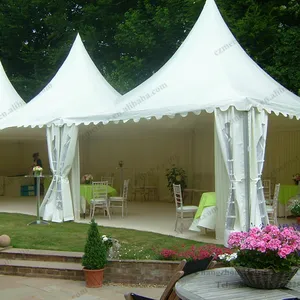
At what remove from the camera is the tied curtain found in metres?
7.58

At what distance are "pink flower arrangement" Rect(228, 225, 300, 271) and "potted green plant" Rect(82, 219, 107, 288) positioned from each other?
9.14 feet

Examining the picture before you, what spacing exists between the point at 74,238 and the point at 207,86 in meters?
3.55

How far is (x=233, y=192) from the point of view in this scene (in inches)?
302

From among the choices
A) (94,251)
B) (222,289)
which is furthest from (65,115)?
(222,289)

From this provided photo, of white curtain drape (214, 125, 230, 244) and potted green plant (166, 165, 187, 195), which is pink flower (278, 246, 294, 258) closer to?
white curtain drape (214, 125, 230, 244)

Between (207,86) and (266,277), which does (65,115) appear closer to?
(207,86)

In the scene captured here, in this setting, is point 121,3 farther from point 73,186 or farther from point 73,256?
point 73,256

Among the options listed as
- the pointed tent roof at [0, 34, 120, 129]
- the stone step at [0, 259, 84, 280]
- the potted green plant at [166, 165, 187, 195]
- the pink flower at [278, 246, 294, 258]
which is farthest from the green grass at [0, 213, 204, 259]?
the potted green plant at [166, 165, 187, 195]

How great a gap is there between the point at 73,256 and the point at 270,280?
4033mm

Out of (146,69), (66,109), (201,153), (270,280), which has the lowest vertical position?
(270,280)

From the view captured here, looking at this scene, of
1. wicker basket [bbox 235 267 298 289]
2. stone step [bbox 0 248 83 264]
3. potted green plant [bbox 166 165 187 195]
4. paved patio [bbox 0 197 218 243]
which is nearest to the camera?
wicker basket [bbox 235 267 298 289]

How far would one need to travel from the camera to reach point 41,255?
7152mm

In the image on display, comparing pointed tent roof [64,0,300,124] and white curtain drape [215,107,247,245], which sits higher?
pointed tent roof [64,0,300,124]

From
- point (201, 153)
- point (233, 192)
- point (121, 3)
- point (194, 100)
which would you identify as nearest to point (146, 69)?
→ point (121, 3)
